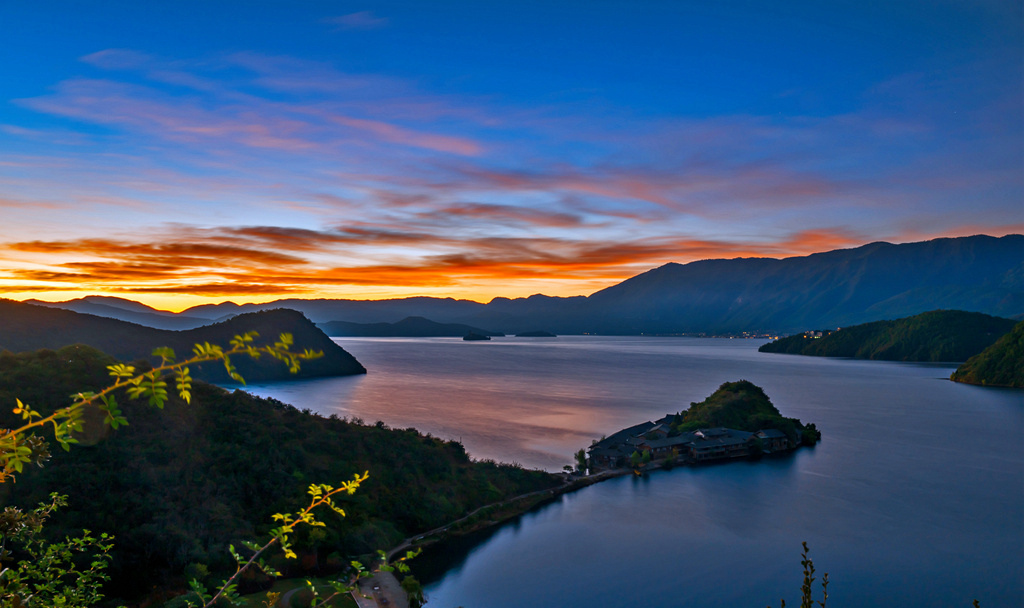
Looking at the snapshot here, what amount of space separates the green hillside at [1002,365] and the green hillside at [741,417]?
71129 mm

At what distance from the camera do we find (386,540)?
27.2m

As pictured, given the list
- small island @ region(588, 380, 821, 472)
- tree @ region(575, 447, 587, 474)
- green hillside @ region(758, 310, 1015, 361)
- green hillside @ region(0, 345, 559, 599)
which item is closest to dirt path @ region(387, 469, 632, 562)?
green hillside @ region(0, 345, 559, 599)

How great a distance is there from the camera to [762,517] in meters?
37.6

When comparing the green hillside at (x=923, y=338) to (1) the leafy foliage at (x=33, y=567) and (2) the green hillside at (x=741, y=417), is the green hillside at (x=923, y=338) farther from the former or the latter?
(1) the leafy foliage at (x=33, y=567)

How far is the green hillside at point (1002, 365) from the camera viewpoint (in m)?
101

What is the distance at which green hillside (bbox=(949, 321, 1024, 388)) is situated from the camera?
100812 mm

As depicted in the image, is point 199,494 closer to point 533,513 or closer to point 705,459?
point 533,513

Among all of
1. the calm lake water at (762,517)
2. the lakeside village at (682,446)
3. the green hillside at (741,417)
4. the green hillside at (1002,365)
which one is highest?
the green hillside at (1002,365)

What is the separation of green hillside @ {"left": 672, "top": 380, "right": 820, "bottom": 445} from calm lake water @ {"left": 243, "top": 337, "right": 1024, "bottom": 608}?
2.57m

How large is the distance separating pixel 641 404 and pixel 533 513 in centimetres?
4744

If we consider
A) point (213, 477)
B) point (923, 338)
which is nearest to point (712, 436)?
point (213, 477)

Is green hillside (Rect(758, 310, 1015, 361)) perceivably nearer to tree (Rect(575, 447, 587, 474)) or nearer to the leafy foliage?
tree (Rect(575, 447, 587, 474))

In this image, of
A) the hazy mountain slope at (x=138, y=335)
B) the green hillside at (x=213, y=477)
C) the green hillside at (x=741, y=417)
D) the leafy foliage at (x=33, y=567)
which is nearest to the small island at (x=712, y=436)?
the green hillside at (x=741, y=417)

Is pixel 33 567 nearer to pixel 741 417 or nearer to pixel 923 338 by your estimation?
pixel 741 417
